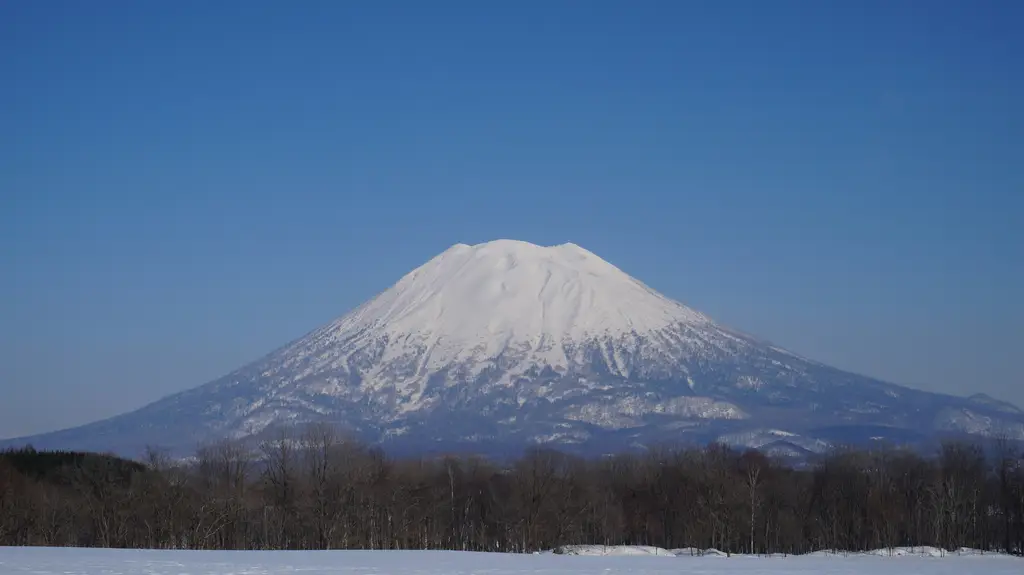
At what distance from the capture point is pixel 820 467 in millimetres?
88812

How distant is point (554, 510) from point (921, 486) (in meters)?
23.3

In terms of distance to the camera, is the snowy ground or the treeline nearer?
the snowy ground

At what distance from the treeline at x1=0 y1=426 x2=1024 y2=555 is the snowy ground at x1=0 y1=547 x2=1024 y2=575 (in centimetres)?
2038

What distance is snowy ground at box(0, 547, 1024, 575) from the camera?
3269cm

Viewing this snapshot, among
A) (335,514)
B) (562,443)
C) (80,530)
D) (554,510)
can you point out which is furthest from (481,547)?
(562,443)

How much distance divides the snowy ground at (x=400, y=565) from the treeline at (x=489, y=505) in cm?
2038

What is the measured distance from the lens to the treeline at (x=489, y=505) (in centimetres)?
6266

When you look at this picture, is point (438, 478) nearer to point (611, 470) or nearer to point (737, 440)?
point (611, 470)

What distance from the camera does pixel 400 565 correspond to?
36.4 meters

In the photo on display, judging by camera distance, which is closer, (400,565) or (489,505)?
(400,565)

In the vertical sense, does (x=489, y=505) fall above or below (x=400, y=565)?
above

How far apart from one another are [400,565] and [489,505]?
41293 mm

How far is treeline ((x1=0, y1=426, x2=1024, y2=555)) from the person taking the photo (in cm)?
6266

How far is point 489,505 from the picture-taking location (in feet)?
254
